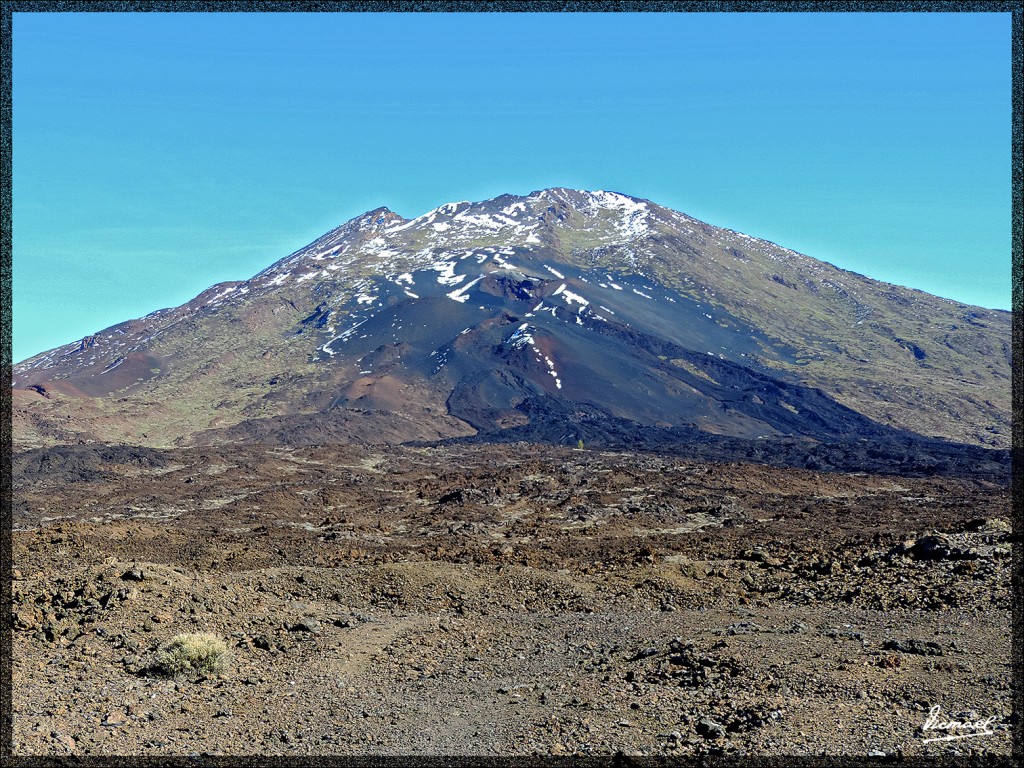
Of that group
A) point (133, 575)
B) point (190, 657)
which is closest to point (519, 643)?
point (190, 657)

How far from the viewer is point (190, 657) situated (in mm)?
13109

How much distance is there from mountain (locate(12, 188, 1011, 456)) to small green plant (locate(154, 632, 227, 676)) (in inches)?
2370

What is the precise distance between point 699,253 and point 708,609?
512 feet

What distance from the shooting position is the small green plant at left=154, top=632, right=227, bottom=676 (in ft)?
42.9

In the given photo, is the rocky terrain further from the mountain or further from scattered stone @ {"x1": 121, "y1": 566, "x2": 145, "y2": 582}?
the mountain

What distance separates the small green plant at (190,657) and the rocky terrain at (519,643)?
0.67 feet

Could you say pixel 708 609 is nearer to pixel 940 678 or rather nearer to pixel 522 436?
pixel 940 678

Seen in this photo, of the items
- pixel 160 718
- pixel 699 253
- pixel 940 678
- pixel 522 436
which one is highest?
pixel 699 253

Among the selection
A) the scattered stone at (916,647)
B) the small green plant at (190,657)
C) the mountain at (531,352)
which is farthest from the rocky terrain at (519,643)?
the mountain at (531,352)

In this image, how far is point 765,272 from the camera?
16862 centimetres

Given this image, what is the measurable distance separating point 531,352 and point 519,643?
283ft

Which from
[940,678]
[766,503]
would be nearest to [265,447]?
[766,503]

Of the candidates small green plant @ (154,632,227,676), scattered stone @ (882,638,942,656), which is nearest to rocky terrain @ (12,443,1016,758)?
scattered stone @ (882,638,942,656)
